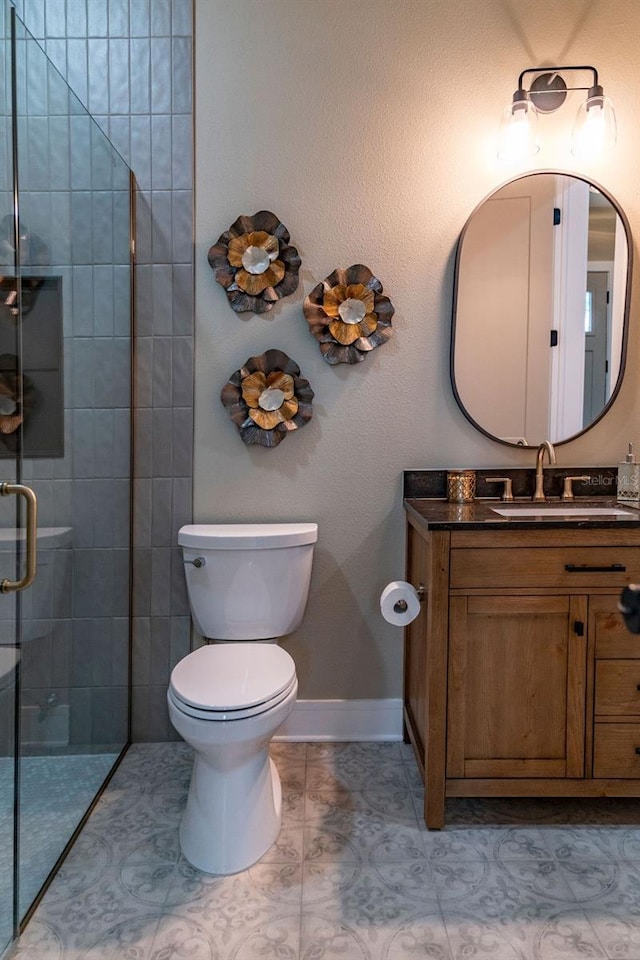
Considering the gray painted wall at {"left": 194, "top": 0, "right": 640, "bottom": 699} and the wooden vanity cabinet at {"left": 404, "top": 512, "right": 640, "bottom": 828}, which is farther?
the gray painted wall at {"left": 194, "top": 0, "right": 640, "bottom": 699}

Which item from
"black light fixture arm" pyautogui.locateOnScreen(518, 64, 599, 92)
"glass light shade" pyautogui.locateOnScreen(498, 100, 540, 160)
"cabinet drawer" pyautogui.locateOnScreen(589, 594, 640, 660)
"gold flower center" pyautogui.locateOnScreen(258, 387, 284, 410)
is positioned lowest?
"cabinet drawer" pyautogui.locateOnScreen(589, 594, 640, 660)

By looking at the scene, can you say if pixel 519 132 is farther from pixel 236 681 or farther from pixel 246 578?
pixel 236 681

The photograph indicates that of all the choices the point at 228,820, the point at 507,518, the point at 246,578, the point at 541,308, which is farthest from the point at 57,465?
the point at 541,308

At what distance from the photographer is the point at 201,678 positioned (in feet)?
5.13

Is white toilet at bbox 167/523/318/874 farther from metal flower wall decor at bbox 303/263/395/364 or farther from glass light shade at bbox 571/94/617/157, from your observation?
glass light shade at bbox 571/94/617/157

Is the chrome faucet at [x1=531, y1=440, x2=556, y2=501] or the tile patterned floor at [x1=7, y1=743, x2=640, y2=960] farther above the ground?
the chrome faucet at [x1=531, y1=440, x2=556, y2=501]

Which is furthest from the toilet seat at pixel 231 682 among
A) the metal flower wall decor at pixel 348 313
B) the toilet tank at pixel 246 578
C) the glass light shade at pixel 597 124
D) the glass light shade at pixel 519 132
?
the glass light shade at pixel 597 124

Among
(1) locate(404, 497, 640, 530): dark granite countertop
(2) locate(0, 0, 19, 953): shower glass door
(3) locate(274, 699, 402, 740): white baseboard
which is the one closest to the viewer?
(2) locate(0, 0, 19, 953): shower glass door

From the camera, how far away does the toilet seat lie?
4.73 feet

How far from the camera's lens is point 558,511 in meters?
1.91

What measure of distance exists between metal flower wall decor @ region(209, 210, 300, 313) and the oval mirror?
592mm

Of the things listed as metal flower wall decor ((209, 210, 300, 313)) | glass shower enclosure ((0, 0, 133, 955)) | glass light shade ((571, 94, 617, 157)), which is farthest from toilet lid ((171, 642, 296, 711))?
glass light shade ((571, 94, 617, 157))

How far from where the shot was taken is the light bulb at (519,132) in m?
1.91

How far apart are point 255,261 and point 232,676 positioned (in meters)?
1.32
